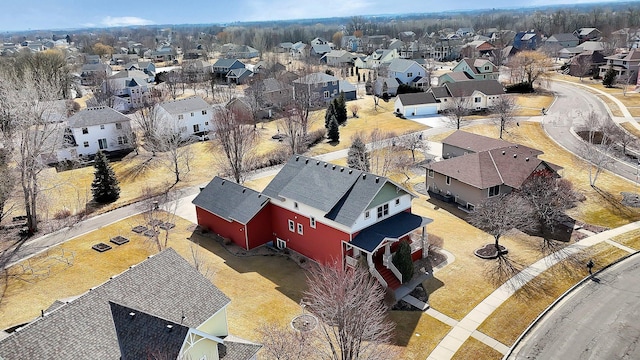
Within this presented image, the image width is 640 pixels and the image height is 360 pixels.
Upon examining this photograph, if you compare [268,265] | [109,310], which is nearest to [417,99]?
[268,265]

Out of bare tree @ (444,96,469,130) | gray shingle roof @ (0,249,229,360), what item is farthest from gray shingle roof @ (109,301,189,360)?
bare tree @ (444,96,469,130)

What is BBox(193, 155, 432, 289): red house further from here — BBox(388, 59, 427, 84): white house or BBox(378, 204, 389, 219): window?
BBox(388, 59, 427, 84): white house

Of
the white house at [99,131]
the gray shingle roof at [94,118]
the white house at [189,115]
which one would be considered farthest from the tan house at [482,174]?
the gray shingle roof at [94,118]

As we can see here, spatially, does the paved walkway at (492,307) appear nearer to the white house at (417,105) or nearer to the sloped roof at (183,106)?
the white house at (417,105)

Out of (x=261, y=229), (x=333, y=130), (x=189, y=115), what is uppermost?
(x=189, y=115)

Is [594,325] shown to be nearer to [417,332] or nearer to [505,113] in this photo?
[417,332]
